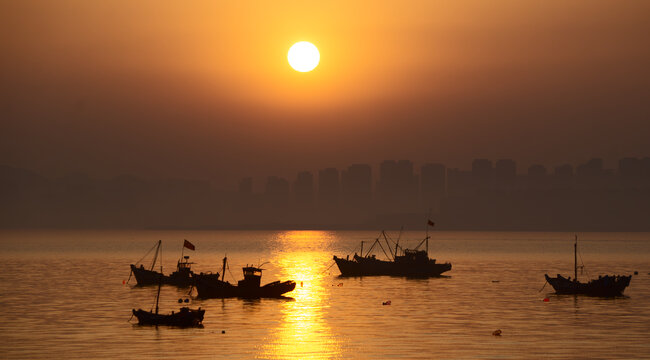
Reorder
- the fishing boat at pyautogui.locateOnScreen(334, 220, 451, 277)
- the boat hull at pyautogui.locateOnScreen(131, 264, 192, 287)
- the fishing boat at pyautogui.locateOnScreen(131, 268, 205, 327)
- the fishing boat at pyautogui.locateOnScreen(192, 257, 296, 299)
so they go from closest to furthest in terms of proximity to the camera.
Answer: the fishing boat at pyautogui.locateOnScreen(131, 268, 205, 327)
the fishing boat at pyautogui.locateOnScreen(192, 257, 296, 299)
the boat hull at pyautogui.locateOnScreen(131, 264, 192, 287)
the fishing boat at pyautogui.locateOnScreen(334, 220, 451, 277)

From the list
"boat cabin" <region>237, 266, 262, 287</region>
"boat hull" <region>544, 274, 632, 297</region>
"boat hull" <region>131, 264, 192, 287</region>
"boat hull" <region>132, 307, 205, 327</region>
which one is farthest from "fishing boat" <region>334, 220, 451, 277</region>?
"boat hull" <region>132, 307, 205, 327</region>

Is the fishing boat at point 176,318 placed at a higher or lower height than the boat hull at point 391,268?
lower

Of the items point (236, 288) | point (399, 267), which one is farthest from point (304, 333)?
point (399, 267)

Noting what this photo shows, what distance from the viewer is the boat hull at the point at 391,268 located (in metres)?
169

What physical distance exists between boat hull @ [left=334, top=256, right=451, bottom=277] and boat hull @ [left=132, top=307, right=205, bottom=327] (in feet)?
286

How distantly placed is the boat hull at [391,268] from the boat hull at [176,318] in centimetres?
8732

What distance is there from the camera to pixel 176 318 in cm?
8262

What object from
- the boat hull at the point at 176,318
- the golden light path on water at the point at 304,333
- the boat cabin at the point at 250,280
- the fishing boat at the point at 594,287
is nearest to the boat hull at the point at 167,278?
the golden light path on water at the point at 304,333

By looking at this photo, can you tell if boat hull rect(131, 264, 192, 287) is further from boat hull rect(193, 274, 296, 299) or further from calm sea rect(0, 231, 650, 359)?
boat hull rect(193, 274, 296, 299)

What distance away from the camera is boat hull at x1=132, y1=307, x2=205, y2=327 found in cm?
8262

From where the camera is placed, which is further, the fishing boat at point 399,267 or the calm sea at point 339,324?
the fishing boat at point 399,267

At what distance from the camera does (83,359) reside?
219ft

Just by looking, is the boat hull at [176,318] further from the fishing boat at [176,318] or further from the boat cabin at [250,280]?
the boat cabin at [250,280]

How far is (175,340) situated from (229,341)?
478cm
